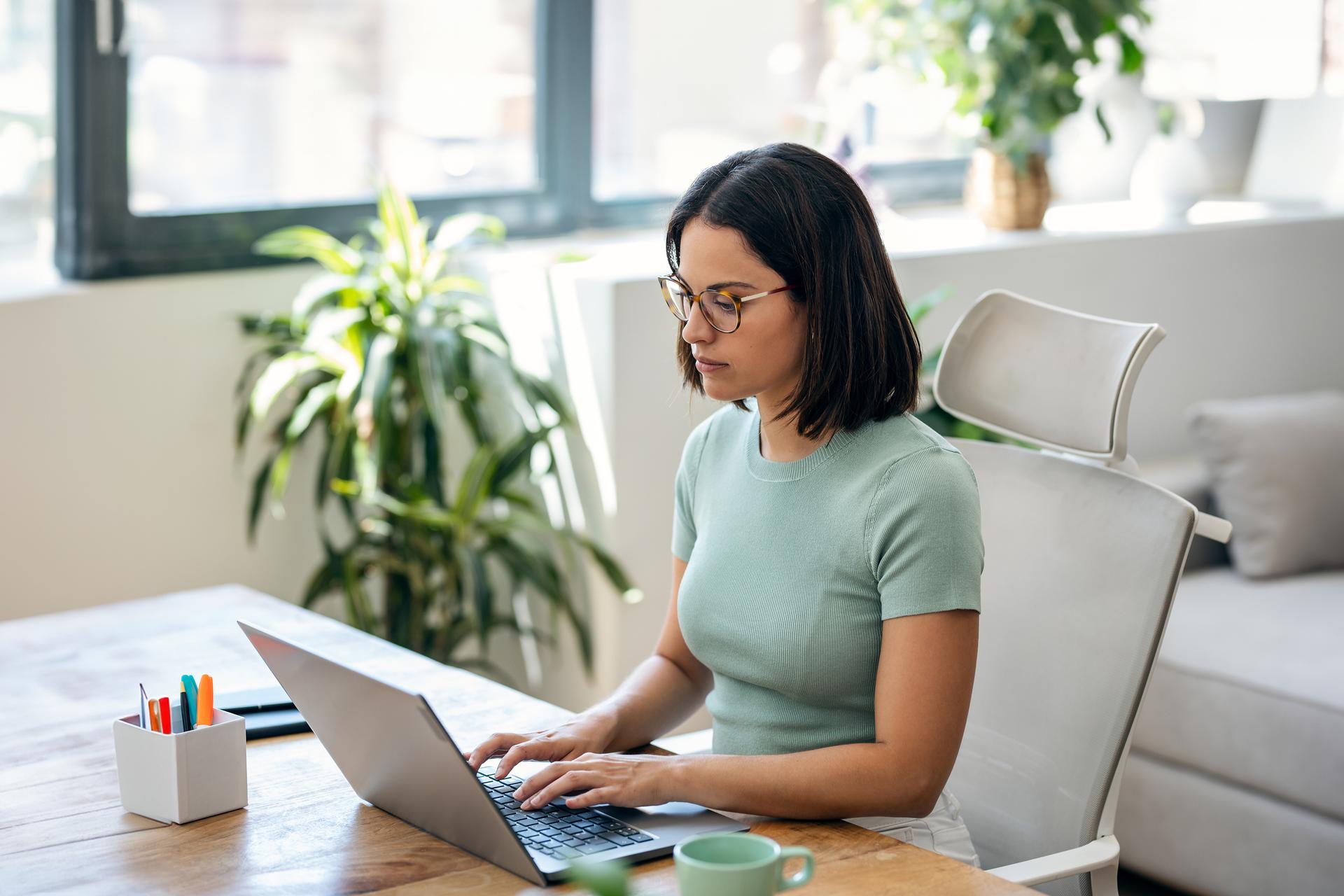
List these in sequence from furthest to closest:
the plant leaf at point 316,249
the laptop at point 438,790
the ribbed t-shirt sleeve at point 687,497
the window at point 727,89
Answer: the window at point 727,89, the plant leaf at point 316,249, the ribbed t-shirt sleeve at point 687,497, the laptop at point 438,790

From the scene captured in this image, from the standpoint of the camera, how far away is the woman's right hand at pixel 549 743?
1.40 metres

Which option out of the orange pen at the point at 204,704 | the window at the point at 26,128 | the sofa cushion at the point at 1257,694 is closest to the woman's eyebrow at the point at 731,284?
the orange pen at the point at 204,704

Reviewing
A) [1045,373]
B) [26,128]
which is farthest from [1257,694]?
[26,128]

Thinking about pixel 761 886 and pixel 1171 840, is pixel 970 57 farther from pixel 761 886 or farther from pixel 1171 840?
pixel 761 886

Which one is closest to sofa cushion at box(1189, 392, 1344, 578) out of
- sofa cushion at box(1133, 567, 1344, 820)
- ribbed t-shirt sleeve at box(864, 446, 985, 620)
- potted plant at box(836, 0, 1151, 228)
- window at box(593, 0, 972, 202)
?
sofa cushion at box(1133, 567, 1344, 820)

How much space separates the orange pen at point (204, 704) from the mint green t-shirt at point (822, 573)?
19.2 inches

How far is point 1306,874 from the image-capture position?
2.43m

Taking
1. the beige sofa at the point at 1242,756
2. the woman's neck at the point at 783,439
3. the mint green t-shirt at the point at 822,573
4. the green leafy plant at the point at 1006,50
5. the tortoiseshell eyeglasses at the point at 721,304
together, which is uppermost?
the green leafy plant at the point at 1006,50

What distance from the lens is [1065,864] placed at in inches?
59.7

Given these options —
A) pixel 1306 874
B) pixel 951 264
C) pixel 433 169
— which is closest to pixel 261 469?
pixel 433 169

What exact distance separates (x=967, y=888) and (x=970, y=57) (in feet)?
8.94

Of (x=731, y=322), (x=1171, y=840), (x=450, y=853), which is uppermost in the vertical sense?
(x=731, y=322)

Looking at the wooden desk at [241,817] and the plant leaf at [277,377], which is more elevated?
the plant leaf at [277,377]

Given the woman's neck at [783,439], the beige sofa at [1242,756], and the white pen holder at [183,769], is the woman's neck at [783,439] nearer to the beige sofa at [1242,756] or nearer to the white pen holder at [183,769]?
the white pen holder at [183,769]
